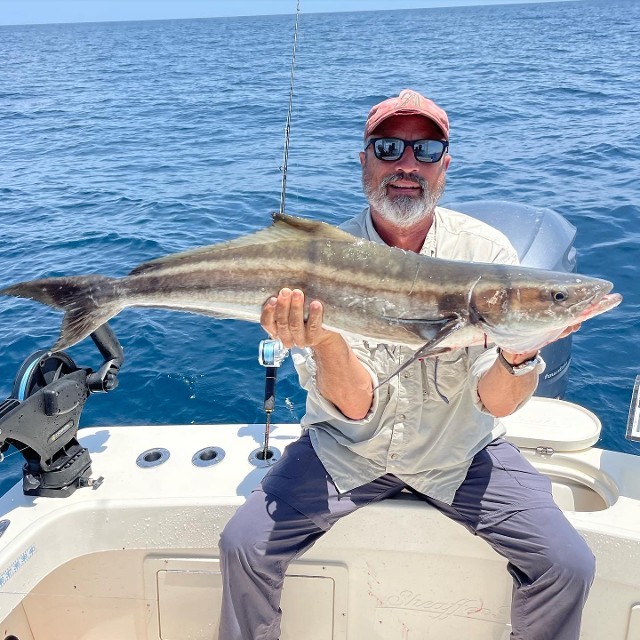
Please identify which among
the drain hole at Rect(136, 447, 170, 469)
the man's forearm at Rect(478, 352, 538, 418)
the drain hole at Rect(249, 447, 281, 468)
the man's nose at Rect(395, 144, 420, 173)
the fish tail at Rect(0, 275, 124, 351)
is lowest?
the drain hole at Rect(136, 447, 170, 469)

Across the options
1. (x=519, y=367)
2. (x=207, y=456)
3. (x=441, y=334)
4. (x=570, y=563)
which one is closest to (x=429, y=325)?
(x=441, y=334)

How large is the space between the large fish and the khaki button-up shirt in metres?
0.39

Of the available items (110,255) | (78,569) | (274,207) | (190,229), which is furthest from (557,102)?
(78,569)

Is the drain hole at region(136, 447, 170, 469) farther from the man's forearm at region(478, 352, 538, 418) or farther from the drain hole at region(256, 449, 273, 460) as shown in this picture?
the man's forearm at region(478, 352, 538, 418)

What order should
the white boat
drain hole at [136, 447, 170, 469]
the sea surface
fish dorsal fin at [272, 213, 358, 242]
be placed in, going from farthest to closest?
1. the sea surface
2. drain hole at [136, 447, 170, 469]
3. the white boat
4. fish dorsal fin at [272, 213, 358, 242]

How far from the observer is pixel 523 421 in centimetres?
383

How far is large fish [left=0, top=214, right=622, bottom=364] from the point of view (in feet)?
8.90

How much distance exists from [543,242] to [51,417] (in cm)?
378

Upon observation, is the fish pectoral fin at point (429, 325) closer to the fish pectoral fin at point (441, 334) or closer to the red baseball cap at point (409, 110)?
the fish pectoral fin at point (441, 334)

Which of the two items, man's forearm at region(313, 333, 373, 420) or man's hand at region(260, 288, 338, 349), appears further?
man's forearm at region(313, 333, 373, 420)

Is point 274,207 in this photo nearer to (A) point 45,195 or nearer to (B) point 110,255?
(B) point 110,255

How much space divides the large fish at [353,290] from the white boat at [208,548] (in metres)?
0.68

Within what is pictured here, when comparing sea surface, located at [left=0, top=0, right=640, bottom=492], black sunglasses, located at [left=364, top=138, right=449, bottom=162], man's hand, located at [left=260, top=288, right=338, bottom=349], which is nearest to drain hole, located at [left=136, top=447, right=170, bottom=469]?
man's hand, located at [left=260, top=288, right=338, bottom=349]

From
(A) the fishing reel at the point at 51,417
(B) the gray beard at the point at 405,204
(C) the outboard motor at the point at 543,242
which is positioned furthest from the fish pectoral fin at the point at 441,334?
(C) the outboard motor at the point at 543,242
